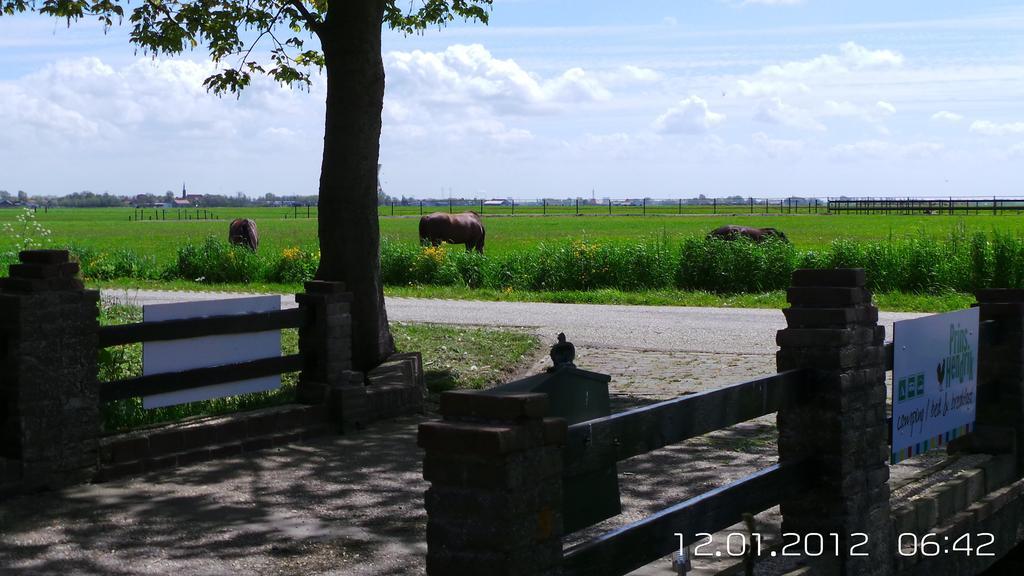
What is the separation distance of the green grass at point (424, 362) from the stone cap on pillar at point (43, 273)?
1.31 metres

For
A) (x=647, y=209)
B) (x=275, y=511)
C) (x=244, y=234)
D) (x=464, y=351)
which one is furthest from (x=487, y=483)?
(x=647, y=209)

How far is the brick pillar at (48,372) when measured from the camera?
26.1ft

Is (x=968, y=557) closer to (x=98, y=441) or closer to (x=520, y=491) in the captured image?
(x=520, y=491)

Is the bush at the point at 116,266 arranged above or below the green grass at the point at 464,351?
above

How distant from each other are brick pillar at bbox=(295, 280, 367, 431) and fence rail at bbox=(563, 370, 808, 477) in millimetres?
5476

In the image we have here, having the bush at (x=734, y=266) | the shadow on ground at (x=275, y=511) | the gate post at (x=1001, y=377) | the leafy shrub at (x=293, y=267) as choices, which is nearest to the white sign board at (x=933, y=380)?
the gate post at (x=1001, y=377)

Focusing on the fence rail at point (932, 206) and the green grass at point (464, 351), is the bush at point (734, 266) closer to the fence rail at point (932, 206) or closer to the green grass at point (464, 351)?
the green grass at point (464, 351)

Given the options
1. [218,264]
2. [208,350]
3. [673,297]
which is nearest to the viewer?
[208,350]

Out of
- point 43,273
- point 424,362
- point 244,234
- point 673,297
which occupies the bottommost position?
point 424,362

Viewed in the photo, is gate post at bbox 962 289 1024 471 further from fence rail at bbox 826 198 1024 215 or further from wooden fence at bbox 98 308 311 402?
fence rail at bbox 826 198 1024 215

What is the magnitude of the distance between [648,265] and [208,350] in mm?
16990

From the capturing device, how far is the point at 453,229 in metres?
36.9

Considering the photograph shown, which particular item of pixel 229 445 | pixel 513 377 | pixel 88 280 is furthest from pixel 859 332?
pixel 88 280

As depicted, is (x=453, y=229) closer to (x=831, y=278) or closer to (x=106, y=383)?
(x=106, y=383)
